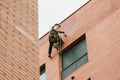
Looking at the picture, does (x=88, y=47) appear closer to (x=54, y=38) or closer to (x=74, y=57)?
(x=74, y=57)

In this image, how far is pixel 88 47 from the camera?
21000 mm

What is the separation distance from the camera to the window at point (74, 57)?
21.1m

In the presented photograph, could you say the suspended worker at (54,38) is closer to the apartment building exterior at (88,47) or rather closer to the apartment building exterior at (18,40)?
the apartment building exterior at (88,47)

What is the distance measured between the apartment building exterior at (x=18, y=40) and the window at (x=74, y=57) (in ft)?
24.3

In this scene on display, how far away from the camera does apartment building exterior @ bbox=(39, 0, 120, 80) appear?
62.9 feet

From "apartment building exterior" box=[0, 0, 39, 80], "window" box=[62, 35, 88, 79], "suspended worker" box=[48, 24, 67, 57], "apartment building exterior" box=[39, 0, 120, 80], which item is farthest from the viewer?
"suspended worker" box=[48, 24, 67, 57]

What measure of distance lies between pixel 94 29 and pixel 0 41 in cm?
1004

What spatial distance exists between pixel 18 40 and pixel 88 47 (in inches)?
349

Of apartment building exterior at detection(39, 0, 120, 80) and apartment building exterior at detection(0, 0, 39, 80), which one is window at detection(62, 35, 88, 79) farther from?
apartment building exterior at detection(0, 0, 39, 80)

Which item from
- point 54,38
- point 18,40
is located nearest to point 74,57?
point 54,38

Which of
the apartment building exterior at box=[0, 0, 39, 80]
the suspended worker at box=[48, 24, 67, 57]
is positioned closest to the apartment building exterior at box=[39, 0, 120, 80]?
the suspended worker at box=[48, 24, 67, 57]

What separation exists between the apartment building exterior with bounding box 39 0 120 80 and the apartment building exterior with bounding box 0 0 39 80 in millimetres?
5576

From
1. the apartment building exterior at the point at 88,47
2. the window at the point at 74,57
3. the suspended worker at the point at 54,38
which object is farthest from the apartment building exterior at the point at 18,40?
the suspended worker at the point at 54,38

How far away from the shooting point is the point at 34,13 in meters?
13.8
